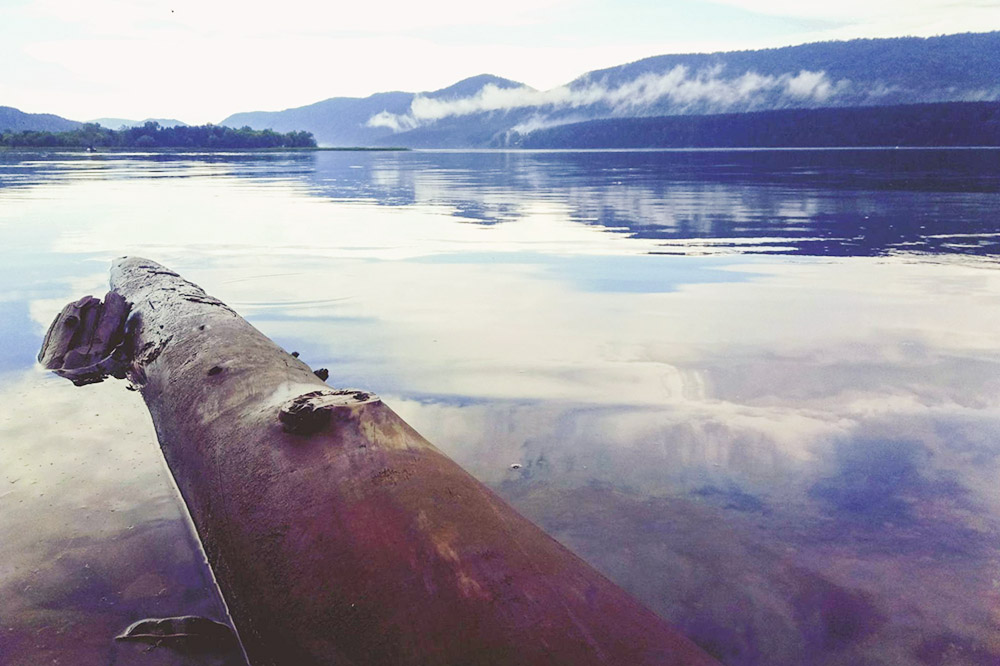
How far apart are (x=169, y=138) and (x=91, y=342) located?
466 feet

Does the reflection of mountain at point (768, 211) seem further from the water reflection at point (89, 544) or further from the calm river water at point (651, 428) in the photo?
the water reflection at point (89, 544)

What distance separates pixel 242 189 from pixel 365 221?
42.7 feet

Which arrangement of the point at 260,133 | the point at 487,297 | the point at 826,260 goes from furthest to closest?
the point at 260,133 → the point at 826,260 → the point at 487,297

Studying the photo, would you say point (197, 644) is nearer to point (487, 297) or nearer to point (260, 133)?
point (487, 297)

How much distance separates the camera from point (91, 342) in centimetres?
601

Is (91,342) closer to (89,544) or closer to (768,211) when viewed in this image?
(89,544)

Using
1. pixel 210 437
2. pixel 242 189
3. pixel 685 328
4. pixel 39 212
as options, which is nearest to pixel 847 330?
pixel 685 328

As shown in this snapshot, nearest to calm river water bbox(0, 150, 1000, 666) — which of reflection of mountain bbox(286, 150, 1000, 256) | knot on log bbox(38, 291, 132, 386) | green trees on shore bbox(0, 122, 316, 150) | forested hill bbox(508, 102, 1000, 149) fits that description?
knot on log bbox(38, 291, 132, 386)

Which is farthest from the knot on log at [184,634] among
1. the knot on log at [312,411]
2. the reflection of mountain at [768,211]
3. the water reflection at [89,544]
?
the reflection of mountain at [768,211]

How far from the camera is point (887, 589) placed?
2.91 metres

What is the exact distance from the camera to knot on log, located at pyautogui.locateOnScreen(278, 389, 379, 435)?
2684 millimetres

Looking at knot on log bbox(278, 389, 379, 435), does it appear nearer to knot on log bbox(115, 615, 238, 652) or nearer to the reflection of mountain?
knot on log bbox(115, 615, 238, 652)

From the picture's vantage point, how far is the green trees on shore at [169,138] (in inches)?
4594

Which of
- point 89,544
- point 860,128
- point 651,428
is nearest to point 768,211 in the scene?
point 651,428
